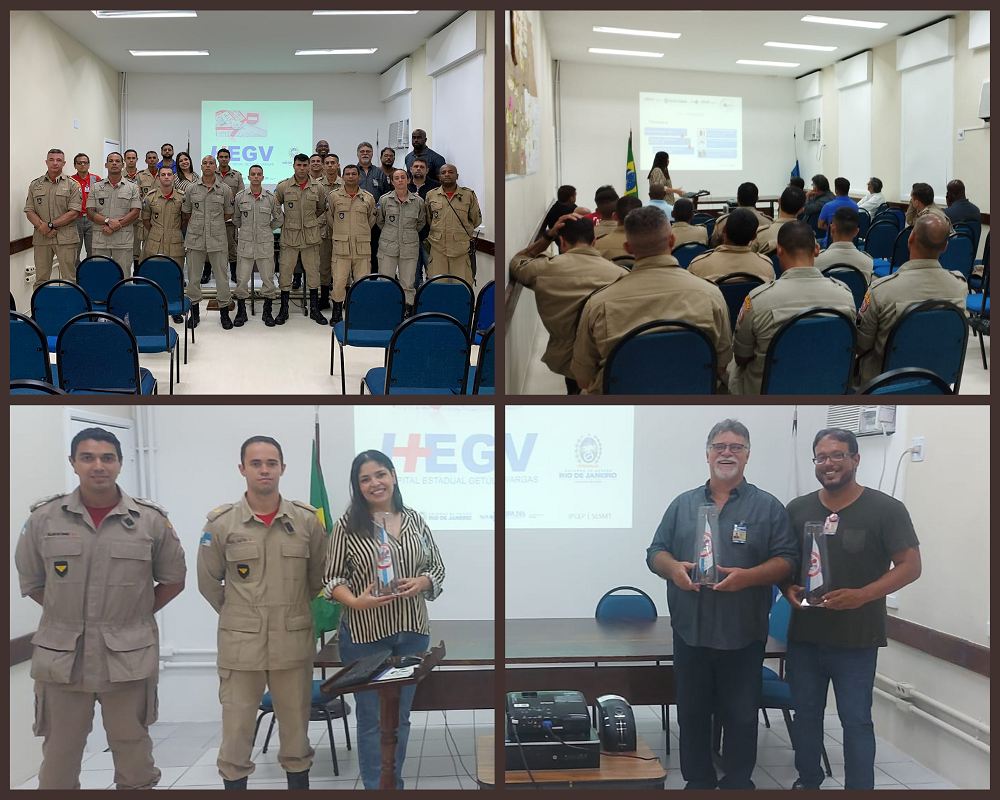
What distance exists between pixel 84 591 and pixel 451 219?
588cm

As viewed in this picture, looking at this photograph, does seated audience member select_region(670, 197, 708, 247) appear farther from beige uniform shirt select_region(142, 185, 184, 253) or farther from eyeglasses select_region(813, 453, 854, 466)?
beige uniform shirt select_region(142, 185, 184, 253)

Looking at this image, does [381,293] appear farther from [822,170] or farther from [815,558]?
[822,170]

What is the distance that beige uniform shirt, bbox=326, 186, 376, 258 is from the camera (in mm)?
8078

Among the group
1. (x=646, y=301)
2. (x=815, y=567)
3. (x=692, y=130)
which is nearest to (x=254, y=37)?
(x=692, y=130)

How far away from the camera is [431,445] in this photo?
129 inches

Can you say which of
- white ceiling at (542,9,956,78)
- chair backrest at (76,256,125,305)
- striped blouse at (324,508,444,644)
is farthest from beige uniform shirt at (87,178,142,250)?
striped blouse at (324,508,444,644)

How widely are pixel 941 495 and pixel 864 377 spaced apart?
63 cm

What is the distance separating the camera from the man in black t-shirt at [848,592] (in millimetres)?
2945

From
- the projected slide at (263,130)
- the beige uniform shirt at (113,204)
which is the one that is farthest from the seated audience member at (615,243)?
the projected slide at (263,130)

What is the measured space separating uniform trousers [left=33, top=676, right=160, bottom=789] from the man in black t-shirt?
2.25 meters

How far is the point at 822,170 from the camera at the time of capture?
1614 cm

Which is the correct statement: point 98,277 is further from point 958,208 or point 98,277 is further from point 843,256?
point 958,208

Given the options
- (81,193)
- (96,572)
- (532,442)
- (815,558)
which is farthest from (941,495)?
(81,193)

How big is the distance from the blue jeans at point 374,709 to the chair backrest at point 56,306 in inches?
125
